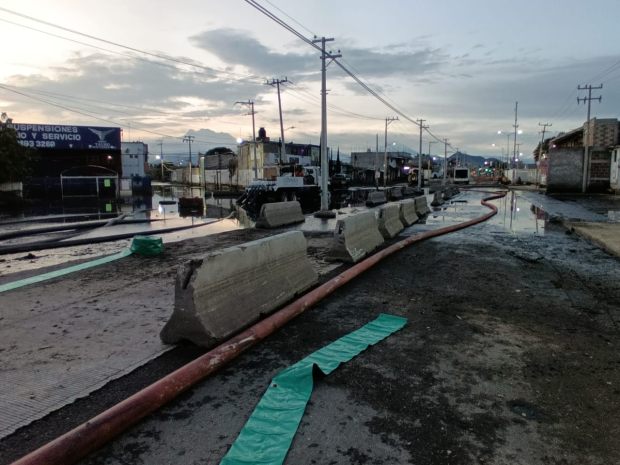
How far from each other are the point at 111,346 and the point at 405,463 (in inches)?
131

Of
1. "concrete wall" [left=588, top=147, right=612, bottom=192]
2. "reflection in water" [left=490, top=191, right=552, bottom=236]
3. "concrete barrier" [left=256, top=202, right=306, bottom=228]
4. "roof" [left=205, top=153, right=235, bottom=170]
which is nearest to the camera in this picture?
"reflection in water" [left=490, top=191, right=552, bottom=236]

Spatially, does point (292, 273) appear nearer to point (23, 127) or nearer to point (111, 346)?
point (111, 346)

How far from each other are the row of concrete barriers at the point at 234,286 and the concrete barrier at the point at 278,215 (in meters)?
8.14

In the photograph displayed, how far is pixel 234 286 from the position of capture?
4.95m

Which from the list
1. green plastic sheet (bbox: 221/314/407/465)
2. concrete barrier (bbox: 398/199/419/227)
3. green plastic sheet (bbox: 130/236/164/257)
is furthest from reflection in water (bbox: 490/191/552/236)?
green plastic sheet (bbox: 130/236/164/257)

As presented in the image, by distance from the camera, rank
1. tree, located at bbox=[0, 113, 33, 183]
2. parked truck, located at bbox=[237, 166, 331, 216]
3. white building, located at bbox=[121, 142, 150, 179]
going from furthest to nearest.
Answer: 1. white building, located at bbox=[121, 142, 150, 179]
2. tree, located at bbox=[0, 113, 33, 183]
3. parked truck, located at bbox=[237, 166, 331, 216]

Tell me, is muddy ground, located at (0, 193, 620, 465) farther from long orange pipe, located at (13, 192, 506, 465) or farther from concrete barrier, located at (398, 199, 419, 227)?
concrete barrier, located at (398, 199, 419, 227)

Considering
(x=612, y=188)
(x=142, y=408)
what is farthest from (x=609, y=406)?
(x=612, y=188)

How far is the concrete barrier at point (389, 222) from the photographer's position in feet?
39.3

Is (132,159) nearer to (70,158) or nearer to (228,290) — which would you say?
(70,158)

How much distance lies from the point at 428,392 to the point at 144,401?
2.34 metres

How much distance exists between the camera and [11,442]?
114 inches

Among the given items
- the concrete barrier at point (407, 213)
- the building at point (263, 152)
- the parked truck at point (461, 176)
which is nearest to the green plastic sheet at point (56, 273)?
the concrete barrier at point (407, 213)

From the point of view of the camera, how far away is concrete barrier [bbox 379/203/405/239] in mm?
11969
